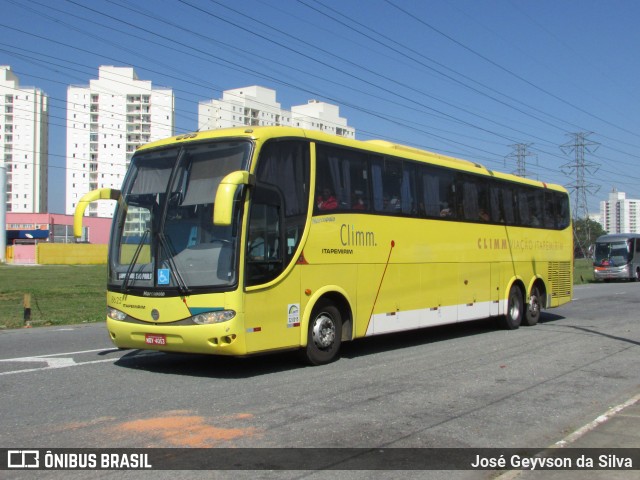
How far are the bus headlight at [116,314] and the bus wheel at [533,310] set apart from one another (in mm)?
10603

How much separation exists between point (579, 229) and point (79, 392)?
11425 cm

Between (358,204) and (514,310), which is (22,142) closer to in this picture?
(514,310)

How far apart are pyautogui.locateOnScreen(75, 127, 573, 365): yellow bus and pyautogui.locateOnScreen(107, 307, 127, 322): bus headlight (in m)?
0.02

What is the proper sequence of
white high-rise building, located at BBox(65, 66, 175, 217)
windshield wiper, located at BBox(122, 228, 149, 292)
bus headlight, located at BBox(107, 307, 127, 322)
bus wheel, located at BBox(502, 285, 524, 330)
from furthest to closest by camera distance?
white high-rise building, located at BBox(65, 66, 175, 217)
bus wheel, located at BBox(502, 285, 524, 330)
bus headlight, located at BBox(107, 307, 127, 322)
windshield wiper, located at BBox(122, 228, 149, 292)

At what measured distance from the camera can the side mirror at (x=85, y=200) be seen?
9.80 meters

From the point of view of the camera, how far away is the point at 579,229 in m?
113

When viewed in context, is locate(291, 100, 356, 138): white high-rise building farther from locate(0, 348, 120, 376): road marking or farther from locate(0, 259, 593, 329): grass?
locate(0, 348, 120, 376): road marking

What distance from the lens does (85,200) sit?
32.8 ft

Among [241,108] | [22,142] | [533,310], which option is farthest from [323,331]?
[22,142]

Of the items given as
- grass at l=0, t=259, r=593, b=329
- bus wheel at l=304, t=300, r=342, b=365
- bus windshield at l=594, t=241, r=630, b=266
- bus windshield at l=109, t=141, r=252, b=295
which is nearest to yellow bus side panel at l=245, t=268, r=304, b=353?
bus wheel at l=304, t=300, r=342, b=365

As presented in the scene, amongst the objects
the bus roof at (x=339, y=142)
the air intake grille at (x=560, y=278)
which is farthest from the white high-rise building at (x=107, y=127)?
the bus roof at (x=339, y=142)

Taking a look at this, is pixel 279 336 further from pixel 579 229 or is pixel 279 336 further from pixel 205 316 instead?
pixel 579 229

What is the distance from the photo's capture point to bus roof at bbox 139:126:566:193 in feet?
31.1

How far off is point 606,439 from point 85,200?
24.8 feet
